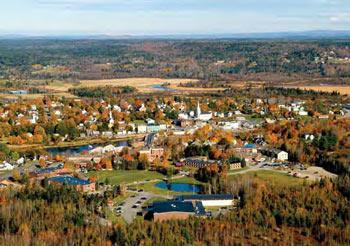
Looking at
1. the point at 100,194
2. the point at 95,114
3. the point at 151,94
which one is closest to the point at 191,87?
the point at 151,94

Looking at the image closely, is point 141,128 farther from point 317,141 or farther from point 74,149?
point 317,141

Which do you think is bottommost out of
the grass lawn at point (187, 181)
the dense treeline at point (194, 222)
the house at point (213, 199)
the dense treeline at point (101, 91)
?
the dense treeline at point (101, 91)

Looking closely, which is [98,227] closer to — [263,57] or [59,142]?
[59,142]

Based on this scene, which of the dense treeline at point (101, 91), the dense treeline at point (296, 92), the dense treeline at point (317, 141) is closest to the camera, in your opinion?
the dense treeline at point (317, 141)

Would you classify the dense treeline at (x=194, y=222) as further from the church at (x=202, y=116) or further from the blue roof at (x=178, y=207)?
the church at (x=202, y=116)

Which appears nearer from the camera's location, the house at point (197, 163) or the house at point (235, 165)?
the house at point (235, 165)

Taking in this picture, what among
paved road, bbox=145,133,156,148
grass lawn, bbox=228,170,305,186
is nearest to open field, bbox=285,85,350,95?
paved road, bbox=145,133,156,148

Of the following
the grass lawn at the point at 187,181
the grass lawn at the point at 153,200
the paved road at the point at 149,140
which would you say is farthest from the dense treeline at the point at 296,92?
the grass lawn at the point at 153,200

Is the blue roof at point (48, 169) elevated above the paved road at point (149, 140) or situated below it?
above
